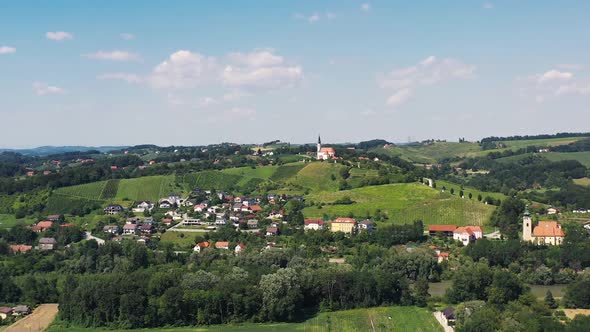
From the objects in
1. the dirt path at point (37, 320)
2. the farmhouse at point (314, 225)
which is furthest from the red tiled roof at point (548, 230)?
the dirt path at point (37, 320)

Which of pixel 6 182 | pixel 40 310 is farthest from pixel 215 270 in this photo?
pixel 6 182

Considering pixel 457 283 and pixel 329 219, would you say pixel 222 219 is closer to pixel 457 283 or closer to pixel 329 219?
pixel 329 219

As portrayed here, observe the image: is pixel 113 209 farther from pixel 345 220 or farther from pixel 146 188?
pixel 345 220

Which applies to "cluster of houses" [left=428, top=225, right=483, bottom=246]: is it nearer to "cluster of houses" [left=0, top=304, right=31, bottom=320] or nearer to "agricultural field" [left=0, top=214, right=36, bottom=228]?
"cluster of houses" [left=0, top=304, right=31, bottom=320]

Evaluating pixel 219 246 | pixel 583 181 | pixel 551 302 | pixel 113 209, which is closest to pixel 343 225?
pixel 219 246

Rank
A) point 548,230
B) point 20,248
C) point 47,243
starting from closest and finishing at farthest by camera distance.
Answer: point 548,230
point 20,248
point 47,243
